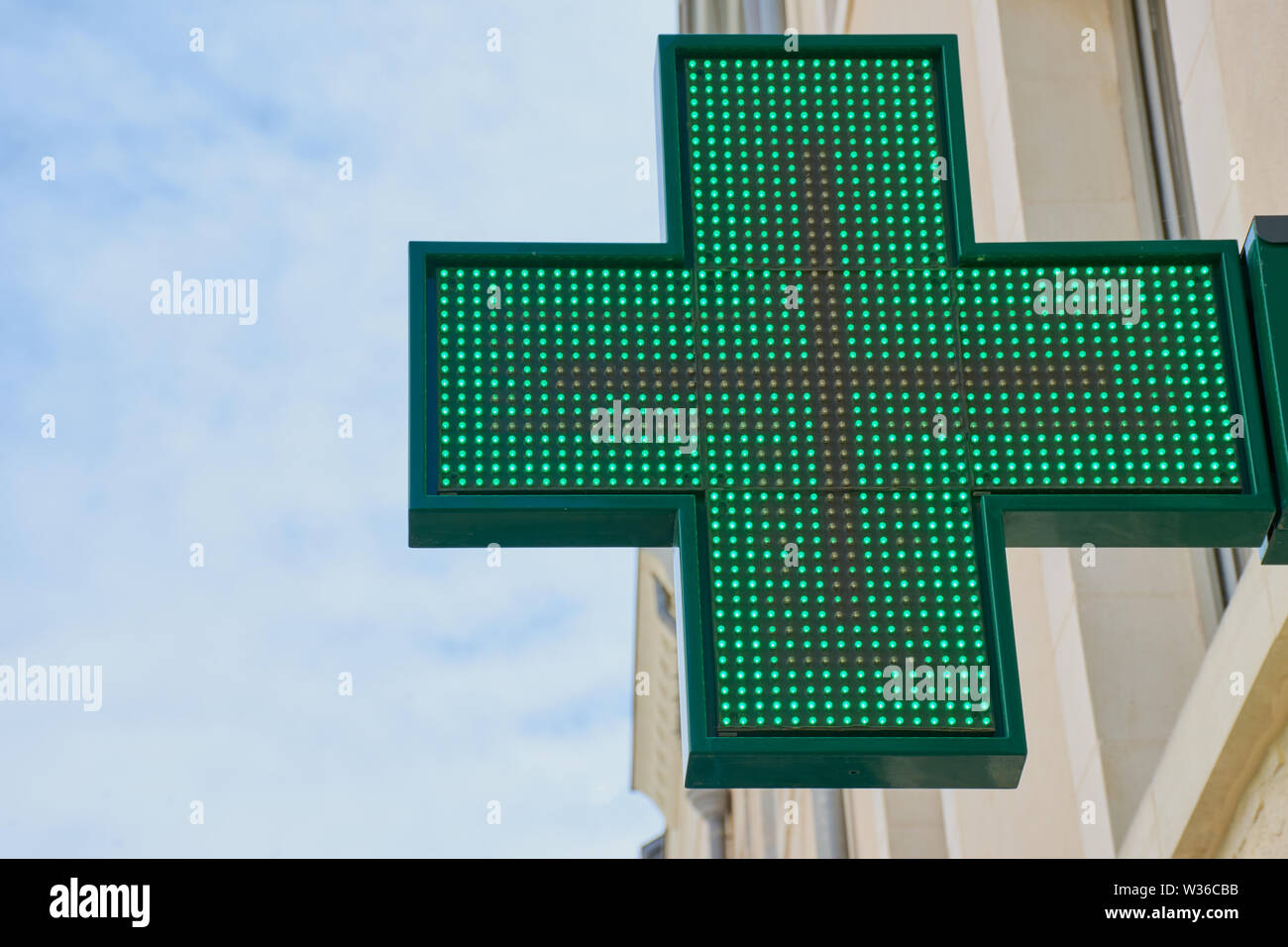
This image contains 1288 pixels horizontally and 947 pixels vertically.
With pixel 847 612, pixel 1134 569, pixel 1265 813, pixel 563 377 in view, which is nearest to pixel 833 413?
pixel 847 612

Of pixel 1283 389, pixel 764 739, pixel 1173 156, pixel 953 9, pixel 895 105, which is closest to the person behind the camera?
pixel 764 739

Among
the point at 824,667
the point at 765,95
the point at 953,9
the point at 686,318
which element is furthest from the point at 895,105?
the point at 953,9

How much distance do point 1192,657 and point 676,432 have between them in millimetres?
4873

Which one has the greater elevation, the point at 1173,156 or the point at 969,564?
the point at 1173,156

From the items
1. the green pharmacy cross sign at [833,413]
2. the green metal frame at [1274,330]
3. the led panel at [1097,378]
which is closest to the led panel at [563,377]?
the green pharmacy cross sign at [833,413]

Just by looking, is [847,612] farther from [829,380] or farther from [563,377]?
[563,377]

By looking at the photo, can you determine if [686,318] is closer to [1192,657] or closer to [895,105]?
[895,105]

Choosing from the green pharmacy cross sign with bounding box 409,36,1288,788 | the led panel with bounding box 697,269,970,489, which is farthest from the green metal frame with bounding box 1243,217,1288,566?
the led panel with bounding box 697,269,970,489

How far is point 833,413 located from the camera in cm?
556

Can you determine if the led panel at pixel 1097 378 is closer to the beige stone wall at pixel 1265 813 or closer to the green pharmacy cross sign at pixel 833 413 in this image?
the green pharmacy cross sign at pixel 833 413

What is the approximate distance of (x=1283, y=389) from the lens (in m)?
5.50

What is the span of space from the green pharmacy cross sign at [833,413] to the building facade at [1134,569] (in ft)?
5.21

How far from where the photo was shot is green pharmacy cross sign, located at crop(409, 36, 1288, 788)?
5266 millimetres

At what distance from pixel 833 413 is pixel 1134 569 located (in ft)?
14.8
